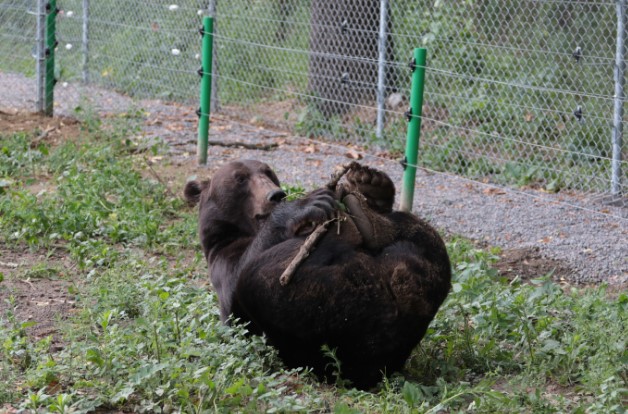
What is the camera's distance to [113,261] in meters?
7.15

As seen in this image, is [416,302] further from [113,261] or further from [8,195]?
[8,195]

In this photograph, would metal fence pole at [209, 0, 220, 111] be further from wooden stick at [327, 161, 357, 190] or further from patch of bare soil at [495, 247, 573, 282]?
wooden stick at [327, 161, 357, 190]

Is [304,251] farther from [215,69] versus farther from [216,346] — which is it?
[215,69]

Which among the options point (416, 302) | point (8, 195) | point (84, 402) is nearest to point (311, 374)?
point (416, 302)

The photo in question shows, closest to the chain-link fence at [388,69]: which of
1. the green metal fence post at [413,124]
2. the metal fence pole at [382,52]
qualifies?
the metal fence pole at [382,52]

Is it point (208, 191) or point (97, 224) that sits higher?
point (208, 191)

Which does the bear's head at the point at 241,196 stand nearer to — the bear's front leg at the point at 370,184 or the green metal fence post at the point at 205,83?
the bear's front leg at the point at 370,184

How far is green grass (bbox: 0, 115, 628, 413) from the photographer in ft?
14.3

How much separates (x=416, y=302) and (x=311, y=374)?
0.69 metres

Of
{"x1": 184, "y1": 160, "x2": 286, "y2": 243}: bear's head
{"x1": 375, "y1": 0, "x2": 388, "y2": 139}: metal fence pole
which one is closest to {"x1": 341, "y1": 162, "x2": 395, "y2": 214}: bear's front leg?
{"x1": 184, "y1": 160, "x2": 286, "y2": 243}: bear's head

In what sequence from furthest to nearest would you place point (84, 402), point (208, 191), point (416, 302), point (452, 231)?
point (452, 231), point (208, 191), point (416, 302), point (84, 402)

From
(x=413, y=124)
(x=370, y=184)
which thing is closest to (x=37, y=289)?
(x=370, y=184)

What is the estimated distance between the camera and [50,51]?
12.3 m

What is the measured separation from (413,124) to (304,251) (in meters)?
3.61
